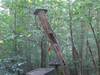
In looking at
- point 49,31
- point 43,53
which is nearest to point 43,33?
point 43,53

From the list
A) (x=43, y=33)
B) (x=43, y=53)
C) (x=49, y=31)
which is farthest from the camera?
(x=43, y=53)

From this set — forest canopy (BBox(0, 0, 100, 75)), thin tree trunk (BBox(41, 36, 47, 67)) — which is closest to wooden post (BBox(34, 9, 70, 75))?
forest canopy (BBox(0, 0, 100, 75))

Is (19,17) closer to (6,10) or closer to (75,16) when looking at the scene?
(6,10)

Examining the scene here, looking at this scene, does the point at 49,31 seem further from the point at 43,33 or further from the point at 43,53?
the point at 43,53

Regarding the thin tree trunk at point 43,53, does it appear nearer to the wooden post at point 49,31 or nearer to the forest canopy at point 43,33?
the forest canopy at point 43,33

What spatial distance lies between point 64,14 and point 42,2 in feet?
2.76

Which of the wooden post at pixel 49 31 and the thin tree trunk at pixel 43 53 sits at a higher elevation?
the wooden post at pixel 49 31

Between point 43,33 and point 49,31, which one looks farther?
point 43,33

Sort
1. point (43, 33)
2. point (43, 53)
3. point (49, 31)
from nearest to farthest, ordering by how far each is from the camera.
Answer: point (49, 31), point (43, 33), point (43, 53)

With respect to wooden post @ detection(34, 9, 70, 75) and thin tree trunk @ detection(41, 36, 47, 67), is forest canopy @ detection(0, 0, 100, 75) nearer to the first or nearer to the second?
thin tree trunk @ detection(41, 36, 47, 67)

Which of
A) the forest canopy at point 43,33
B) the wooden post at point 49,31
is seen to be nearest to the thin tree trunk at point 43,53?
the forest canopy at point 43,33

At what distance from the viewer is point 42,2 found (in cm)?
781

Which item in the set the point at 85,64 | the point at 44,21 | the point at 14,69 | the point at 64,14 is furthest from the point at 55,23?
the point at 44,21

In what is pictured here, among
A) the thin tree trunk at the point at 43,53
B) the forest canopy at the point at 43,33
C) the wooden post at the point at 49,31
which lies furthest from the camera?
the thin tree trunk at the point at 43,53
